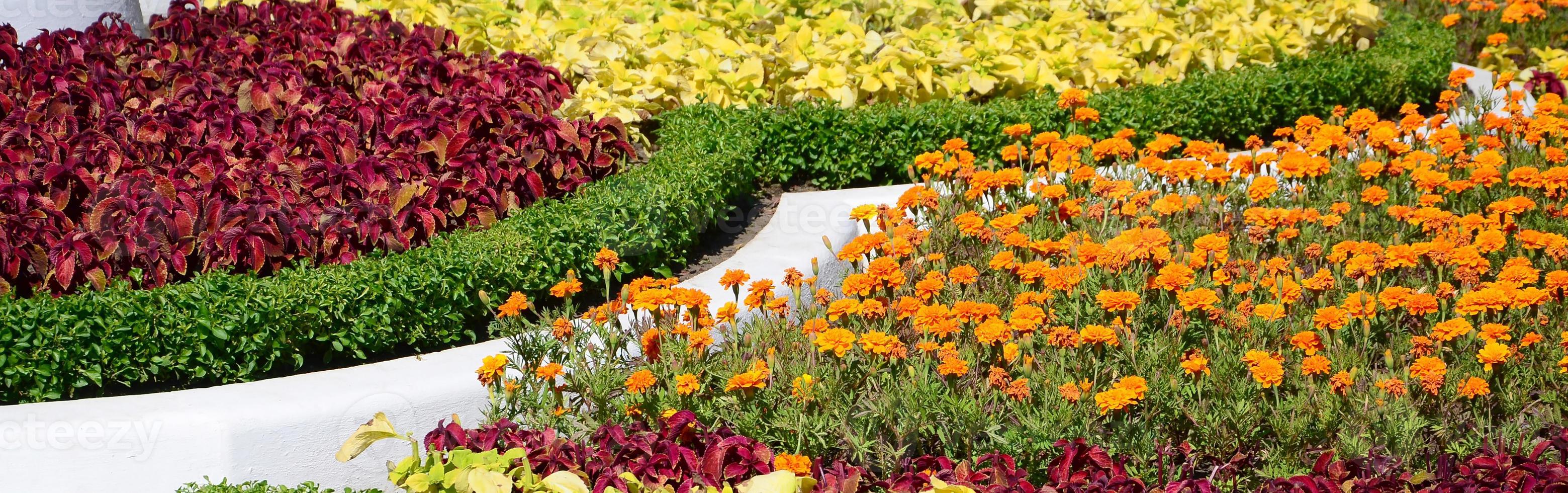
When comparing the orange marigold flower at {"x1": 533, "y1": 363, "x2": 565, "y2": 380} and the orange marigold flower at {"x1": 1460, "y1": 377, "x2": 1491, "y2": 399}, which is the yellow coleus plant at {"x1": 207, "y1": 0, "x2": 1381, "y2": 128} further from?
the orange marigold flower at {"x1": 1460, "y1": 377, "x2": 1491, "y2": 399}

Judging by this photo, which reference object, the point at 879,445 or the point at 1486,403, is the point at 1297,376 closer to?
the point at 1486,403

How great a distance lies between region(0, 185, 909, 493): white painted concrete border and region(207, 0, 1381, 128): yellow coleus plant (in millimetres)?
2029

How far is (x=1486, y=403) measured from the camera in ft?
11.5

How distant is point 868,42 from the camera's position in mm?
6520

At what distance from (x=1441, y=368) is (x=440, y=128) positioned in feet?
12.3

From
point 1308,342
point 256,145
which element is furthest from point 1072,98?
point 256,145

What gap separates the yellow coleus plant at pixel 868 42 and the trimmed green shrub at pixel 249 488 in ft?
7.67

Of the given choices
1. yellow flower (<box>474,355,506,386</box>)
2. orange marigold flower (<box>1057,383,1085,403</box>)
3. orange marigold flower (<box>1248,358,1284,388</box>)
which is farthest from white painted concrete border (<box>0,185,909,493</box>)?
orange marigold flower (<box>1248,358,1284,388</box>)

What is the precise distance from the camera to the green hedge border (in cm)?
388

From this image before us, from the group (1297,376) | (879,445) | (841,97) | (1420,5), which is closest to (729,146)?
(841,97)

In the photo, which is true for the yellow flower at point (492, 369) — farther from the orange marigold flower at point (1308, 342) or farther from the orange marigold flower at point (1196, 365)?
the orange marigold flower at point (1308, 342)

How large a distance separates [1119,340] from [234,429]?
8.51 ft

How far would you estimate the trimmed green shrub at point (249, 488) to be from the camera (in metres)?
3.66

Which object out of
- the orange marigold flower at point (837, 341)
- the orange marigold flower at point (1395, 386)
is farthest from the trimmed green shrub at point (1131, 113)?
the orange marigold flower at point (1395, 386)
